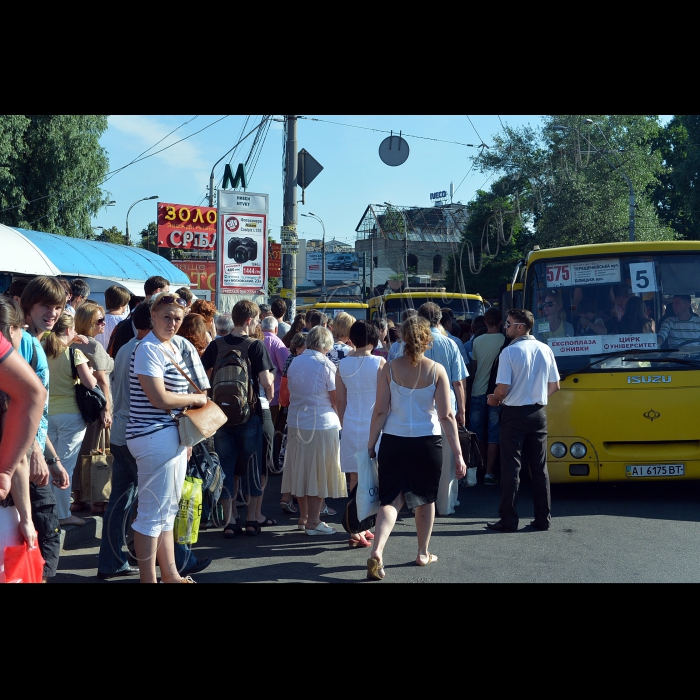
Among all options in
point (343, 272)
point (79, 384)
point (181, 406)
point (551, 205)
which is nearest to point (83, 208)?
point (551, 205)

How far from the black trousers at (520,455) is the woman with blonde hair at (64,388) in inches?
142

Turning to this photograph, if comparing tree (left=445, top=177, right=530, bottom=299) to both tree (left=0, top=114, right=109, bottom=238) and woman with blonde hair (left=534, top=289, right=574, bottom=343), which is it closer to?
woman with blonde hair (left=534, top=289, right=574, bottom=343)

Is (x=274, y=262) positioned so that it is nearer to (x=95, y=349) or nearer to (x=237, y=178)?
(x=237, y=178)

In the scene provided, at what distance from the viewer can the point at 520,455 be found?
7109 mm

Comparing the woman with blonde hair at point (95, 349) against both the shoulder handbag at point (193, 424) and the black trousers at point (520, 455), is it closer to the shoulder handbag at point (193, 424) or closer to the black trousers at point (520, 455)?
the shoulder handbag at point (193, 424)

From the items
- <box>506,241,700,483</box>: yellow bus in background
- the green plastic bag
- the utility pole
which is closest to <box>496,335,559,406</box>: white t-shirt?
<box>506,241,700,483</box>: yellow bus in background

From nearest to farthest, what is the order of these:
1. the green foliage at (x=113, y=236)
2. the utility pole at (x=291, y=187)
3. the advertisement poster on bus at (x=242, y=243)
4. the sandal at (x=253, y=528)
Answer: the sandal at (x=253, y=528), the advertisement poster on bus at (x=242, y=243), the utility pole at (x=291, y=187), the green foliage at (x=113, y=236)

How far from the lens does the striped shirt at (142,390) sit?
4.75 metres

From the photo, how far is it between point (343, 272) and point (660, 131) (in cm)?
5954

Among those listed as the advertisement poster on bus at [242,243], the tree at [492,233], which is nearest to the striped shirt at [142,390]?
the advertisement poster on bus at [242,243]

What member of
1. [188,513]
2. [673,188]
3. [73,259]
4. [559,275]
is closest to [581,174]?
[673,188]

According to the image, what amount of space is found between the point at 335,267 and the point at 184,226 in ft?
193

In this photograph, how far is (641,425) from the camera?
7.64 metres
